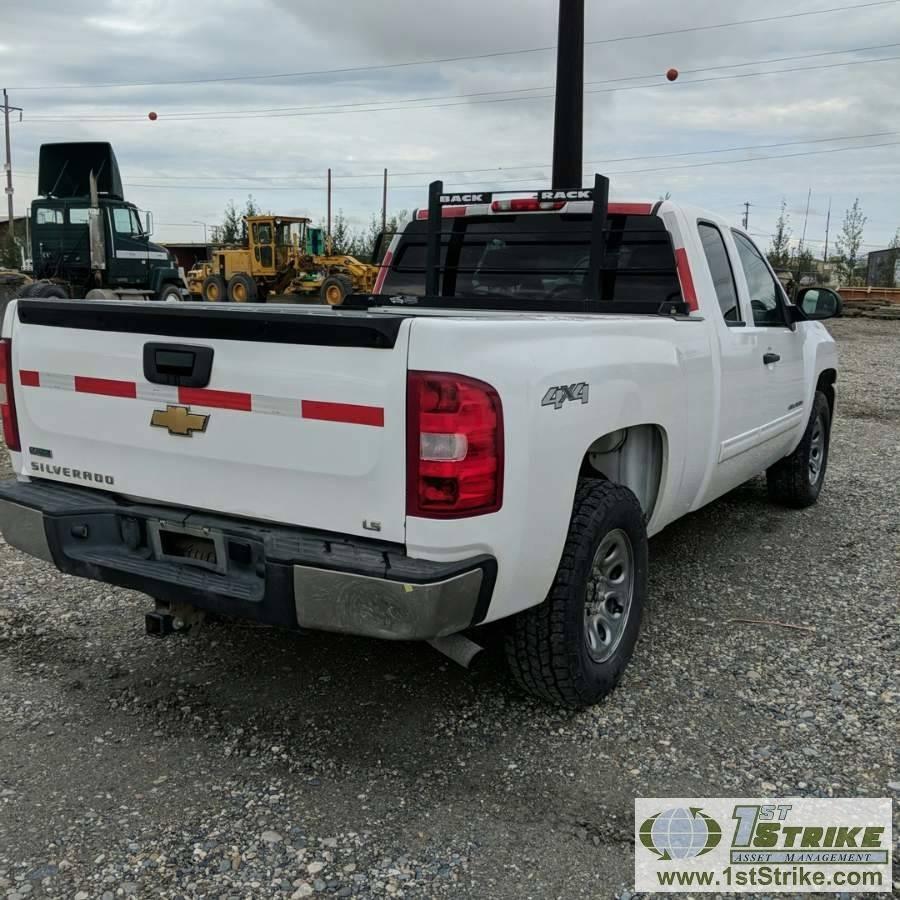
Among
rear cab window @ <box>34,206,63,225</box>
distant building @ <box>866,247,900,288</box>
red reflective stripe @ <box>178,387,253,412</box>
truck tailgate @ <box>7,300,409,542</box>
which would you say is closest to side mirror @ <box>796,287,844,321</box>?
truck tailgate @ <box>7,300,409,542</box>

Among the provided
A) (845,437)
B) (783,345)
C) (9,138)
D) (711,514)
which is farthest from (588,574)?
(9,138)

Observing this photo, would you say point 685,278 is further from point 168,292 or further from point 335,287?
point 335,287

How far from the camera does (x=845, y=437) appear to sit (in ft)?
30.5

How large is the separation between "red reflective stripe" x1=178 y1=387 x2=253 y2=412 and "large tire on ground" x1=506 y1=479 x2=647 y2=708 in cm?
116

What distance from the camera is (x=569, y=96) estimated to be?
13.6 m

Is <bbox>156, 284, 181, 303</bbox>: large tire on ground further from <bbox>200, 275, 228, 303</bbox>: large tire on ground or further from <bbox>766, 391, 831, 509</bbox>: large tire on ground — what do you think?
<bbox>766, 391, 831, 509</bbox>: large tire on ground

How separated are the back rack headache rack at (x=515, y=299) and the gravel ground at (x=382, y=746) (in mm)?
1493

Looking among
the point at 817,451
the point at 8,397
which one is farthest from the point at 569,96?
the point at 8,397

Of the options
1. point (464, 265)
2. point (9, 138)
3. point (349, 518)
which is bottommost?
point (349, 518)

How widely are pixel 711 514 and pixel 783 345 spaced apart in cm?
143

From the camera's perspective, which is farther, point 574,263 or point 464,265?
point 464,265

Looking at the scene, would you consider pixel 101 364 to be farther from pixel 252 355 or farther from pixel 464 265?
pixel 464 265

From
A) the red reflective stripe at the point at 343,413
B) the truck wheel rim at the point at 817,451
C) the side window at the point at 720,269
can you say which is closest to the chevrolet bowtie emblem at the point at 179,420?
the red reflective stripe at the point at 343,413

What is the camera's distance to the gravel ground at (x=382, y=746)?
254 centimetres
